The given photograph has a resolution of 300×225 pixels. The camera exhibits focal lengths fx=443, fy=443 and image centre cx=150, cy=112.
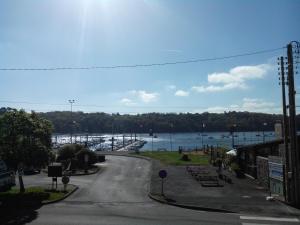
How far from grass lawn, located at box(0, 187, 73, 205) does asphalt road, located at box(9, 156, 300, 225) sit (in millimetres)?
1248

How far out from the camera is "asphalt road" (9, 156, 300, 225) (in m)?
24.2

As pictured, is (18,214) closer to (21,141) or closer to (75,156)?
(21,141)

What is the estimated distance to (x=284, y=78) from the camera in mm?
31594

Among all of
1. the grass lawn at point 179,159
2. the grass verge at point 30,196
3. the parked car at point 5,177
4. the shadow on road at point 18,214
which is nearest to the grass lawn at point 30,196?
the grass verge at point 30,196

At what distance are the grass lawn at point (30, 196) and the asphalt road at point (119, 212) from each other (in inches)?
49.1

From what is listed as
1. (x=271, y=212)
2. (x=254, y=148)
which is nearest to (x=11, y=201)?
(x=271, y=212)

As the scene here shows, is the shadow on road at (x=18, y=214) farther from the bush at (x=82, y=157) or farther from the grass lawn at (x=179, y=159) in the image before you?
the grass lawn at (x=179, y=159)

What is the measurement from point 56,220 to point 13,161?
35.1ft

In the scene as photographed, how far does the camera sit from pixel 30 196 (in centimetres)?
3316

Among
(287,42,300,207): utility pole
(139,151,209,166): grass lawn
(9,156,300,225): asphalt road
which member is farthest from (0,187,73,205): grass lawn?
(139,151,209,166): grass lawn

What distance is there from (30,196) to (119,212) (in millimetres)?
9136

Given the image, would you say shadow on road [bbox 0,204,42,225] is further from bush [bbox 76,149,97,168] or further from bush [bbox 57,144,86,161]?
bush [bbox 57,144,86,161]

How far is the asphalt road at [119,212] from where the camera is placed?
79.6 ft

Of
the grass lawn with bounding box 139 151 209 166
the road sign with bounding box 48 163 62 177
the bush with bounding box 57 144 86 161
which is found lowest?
the grass lawn with bounding box 139 151 209 166
